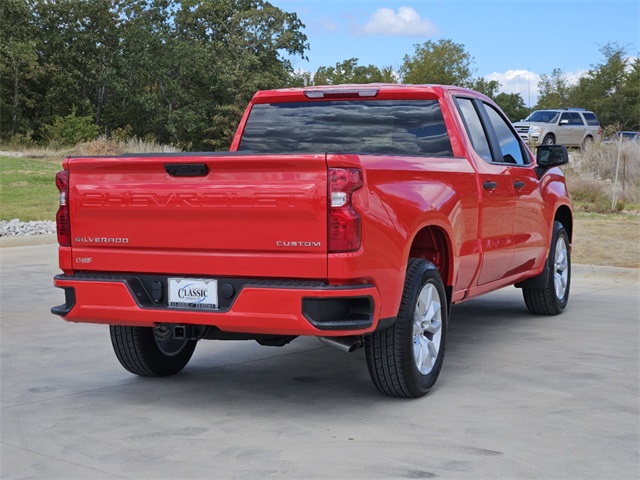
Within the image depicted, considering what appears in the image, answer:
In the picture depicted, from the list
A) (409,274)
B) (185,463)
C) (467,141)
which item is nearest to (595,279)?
(467,141)

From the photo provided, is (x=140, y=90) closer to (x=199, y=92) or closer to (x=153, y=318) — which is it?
(x=199, y=92)

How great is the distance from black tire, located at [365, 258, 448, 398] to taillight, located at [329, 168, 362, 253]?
29.9 inches

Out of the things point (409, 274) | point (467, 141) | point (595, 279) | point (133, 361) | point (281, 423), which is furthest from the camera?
point (595, 279)

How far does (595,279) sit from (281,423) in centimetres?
765

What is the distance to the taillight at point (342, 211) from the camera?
17.4ft

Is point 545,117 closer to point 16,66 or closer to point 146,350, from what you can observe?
point 16,66

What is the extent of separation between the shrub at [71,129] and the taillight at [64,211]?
46.4 meters

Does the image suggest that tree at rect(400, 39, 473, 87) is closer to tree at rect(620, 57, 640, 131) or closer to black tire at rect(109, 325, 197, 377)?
tree at rect(620, 57, 640, 131)

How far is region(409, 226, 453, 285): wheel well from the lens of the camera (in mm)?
6680

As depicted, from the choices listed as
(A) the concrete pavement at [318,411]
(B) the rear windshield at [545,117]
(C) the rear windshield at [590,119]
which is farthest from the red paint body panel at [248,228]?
(C) the rear windshield at [590,119]

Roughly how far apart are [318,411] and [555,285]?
13.7 feet

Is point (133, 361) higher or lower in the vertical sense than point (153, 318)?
lower

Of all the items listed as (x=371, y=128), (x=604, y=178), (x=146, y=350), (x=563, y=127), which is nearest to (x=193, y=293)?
(x=146, y=350)

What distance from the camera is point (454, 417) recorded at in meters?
5.73
